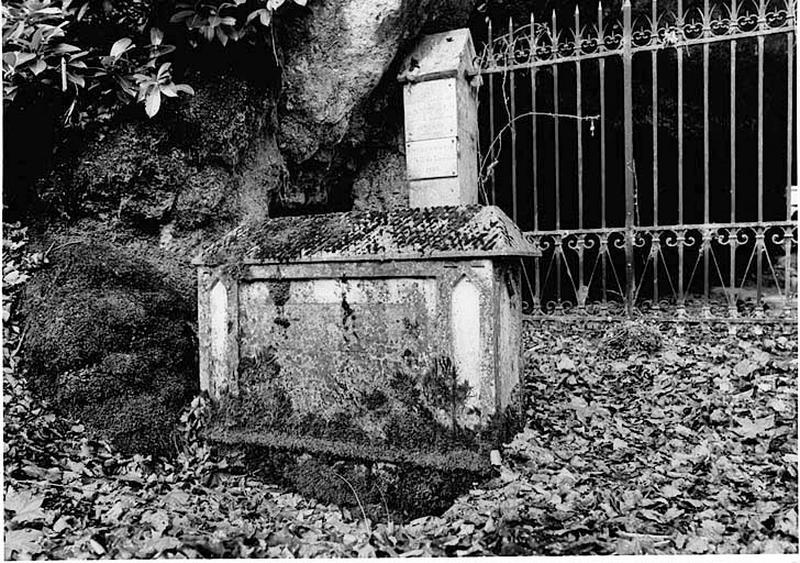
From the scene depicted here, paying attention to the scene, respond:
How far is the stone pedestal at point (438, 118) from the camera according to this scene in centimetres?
525

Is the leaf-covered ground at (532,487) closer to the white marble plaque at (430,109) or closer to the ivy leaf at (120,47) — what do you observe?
the ivy leaf at (120,47)

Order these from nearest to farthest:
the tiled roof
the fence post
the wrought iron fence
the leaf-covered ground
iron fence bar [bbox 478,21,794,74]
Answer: the leaf-covered ground, the tiled roof, iron fence bar [bbox 478,21,794,74], the fence post, the wrought iron fence

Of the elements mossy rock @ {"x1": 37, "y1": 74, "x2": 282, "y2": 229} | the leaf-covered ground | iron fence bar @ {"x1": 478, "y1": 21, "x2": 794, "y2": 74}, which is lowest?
the leaf-covered ground

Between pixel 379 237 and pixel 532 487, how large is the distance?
4.46 feet

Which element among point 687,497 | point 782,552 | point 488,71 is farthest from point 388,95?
point 782,552

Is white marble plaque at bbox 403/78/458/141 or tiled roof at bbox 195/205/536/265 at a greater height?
white marble plaque at bbox 403/78/458/141

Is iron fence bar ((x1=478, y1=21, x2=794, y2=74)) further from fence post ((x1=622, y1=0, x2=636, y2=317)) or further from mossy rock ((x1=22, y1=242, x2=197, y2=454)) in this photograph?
mossy rock ((x1=22, y1=242, x2=197, y2=454))

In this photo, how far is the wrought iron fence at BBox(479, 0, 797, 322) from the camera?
5.42 meters

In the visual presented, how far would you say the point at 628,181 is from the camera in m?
5.28

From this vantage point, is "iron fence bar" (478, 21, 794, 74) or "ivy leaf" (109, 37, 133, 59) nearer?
"ivy leaf" (109, 37, 133, 59)

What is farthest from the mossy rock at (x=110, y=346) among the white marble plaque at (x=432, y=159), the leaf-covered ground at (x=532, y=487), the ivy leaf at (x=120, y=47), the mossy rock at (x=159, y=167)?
the white marble plaque at (x=432, y=159)

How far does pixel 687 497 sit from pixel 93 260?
3.45 m

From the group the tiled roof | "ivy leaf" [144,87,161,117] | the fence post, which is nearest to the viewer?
the tiled roof

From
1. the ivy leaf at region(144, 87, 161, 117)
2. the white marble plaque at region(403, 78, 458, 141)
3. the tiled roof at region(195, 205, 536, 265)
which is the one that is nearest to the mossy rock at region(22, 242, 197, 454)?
the tiled roof at region(195, 205, 536, 265)
